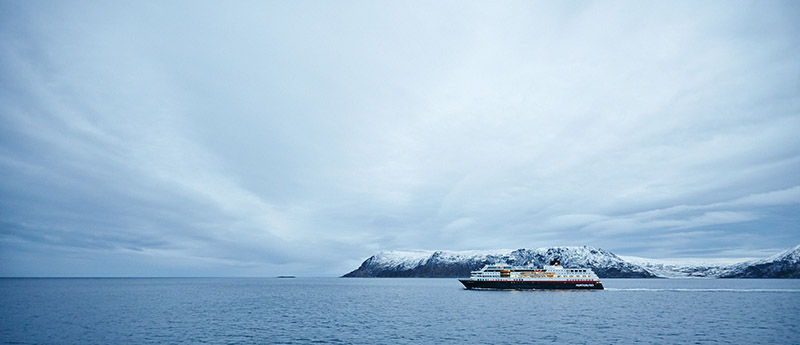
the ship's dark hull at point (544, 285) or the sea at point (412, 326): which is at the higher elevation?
the ship's dark hull at point (544, 285)

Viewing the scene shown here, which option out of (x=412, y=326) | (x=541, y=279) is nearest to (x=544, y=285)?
(x=541, y=279)

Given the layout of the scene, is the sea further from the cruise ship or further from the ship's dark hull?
the cruise ship

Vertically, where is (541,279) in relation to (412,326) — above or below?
above

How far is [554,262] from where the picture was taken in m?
173

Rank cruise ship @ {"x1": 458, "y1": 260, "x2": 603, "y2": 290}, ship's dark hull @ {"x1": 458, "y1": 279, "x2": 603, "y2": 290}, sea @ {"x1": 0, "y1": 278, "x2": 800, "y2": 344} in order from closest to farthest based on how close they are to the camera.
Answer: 1. sea @ {"x1": 0, "y1": 278, "x2": 800, "y2": 344}
2. ship's dark hull @ {"x1": 458, "y1": 279, "x2": 603, "y2": 290}
3. cruise ship @ {"x1": 458, "y1": 260, "x2": 603, "y2": 290}

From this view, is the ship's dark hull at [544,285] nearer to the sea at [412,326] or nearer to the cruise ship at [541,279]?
the cruise ship at [541,279]

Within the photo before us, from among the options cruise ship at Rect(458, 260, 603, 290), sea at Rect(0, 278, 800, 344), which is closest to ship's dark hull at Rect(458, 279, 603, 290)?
cruise ship at Rect(458, 260, 603, 290)

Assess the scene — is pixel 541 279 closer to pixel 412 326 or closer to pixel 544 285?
pixel 544 285

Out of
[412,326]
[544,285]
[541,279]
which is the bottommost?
[412,326]

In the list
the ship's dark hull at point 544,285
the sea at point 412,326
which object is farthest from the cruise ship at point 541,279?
the sea at point 412,326

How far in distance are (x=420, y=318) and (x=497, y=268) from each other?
335 feet

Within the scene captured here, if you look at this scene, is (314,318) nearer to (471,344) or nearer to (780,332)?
(471,344)

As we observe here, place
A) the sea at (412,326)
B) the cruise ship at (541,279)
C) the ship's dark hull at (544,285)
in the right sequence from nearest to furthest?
1. the sea at (412,326)
2. the ship's dark hull at (544,285)
3. the cruise ship at (541,279)

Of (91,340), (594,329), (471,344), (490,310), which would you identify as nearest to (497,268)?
(490,310)
